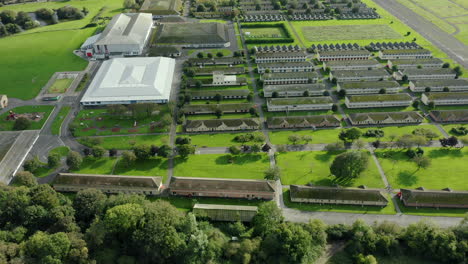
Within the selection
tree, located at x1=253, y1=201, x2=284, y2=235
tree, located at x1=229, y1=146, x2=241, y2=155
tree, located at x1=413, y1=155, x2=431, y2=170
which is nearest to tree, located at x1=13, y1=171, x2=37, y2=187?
tree, located at x1=229, y1=146, x2=241, y2=155

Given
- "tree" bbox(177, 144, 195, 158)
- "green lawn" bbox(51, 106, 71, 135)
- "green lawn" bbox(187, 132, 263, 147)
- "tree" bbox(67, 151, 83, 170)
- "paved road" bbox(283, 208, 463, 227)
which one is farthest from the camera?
"green lawn" bbox(51, 106, 71, 135)

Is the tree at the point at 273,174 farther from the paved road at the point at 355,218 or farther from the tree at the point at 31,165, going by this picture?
the tree at the point at 31,165

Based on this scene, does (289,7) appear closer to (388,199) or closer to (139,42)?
(139,42)

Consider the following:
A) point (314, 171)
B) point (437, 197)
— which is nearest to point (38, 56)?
point (314, 171)

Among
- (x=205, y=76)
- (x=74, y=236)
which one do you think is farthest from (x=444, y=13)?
(x=74, y=236)

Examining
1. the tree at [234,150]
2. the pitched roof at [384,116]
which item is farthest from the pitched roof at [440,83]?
the tree at [234,150]

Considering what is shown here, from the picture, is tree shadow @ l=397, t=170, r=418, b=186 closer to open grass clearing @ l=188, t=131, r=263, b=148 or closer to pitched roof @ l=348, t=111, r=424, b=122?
pitched roof @ l=348, t=111, r=424, b=122
